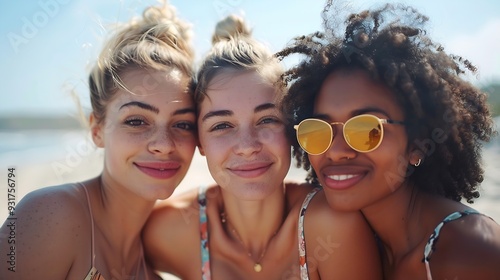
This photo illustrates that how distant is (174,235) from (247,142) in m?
1.11

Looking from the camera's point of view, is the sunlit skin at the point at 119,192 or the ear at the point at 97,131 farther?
the ear at the point at 97,131

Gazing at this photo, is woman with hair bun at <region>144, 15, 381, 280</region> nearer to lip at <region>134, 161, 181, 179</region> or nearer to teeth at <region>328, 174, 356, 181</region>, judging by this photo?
lip at <region>134, 161, 181, 179</region>

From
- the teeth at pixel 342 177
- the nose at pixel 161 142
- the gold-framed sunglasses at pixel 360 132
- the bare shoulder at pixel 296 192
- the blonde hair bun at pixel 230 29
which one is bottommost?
the bare shoulder at pixel 296 192

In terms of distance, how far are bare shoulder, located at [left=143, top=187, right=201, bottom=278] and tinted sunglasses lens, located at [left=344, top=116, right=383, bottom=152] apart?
62.4 inches

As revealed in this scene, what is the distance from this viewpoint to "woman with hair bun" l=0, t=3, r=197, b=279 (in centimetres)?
288

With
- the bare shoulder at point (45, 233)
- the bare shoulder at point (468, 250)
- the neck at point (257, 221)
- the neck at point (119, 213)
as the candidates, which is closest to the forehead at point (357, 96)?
the bare shoulder at point (468, 250)

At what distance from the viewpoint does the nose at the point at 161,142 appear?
3182 millimetres

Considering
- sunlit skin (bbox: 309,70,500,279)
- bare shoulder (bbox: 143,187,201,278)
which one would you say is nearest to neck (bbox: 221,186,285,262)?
bare shoulder (bbox: 143,187,201,278)

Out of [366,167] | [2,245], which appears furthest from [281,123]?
[2,245]

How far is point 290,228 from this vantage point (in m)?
3.41

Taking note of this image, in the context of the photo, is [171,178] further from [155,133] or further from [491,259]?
[491,259]

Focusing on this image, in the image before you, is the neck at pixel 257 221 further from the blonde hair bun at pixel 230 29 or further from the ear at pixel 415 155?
the blonde hair bun at pixel 230 29

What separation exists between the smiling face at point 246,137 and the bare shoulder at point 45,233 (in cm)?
107

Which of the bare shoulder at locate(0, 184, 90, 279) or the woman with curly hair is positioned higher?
the woman with curly hair
